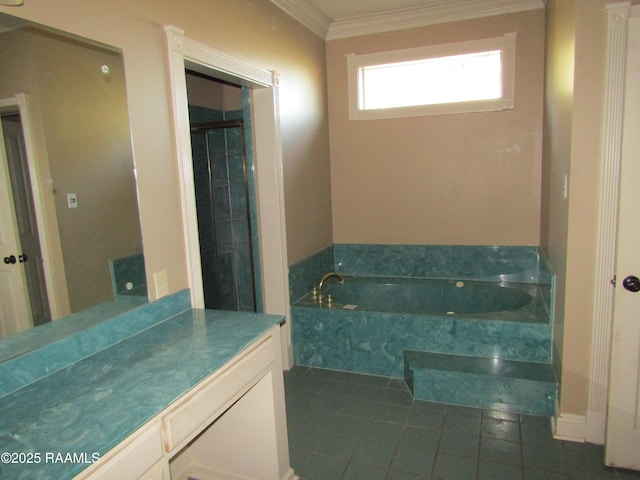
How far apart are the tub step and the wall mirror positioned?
5.97ft

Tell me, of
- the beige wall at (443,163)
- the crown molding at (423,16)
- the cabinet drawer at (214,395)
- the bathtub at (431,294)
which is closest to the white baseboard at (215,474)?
the cabinet drawer at (214,395)

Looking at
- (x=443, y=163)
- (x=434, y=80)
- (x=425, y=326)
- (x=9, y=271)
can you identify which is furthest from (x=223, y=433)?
(x=434, y=80)

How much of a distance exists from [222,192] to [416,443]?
2.50 metres

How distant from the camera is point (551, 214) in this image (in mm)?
2852

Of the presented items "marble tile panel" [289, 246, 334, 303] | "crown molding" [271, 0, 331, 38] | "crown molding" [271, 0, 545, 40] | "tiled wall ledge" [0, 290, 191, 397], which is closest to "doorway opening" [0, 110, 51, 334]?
"tiled wall ledge" [0, 290, 191, 397]

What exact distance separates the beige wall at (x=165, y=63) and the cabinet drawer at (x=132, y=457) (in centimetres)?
87

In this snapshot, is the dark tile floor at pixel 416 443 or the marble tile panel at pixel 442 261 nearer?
the dark tile floor at pixel 416 443

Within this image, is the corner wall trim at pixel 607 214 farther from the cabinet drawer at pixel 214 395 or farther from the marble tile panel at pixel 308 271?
the marble tile panel at pixel 308 271

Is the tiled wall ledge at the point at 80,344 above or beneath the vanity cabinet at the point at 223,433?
above

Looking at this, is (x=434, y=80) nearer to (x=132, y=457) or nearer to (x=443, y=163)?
(x=443, y=163)

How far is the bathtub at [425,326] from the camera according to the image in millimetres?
2768

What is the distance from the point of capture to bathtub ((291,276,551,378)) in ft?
9.08

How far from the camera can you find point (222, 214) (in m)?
3.82

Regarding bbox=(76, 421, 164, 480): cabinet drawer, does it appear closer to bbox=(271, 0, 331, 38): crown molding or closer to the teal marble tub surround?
the teal marble tub surround
